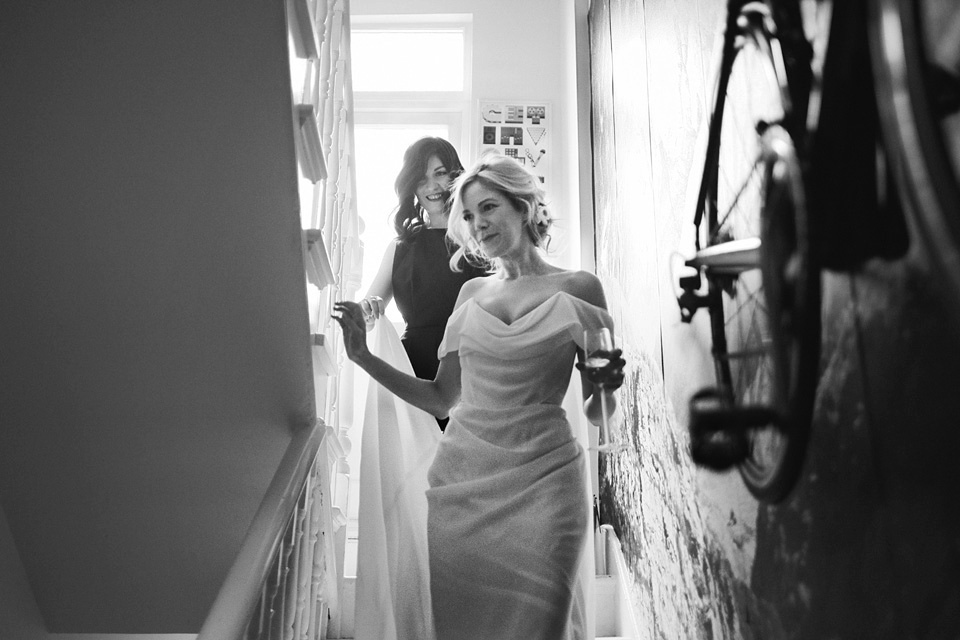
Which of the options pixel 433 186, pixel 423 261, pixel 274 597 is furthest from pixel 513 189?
pixel 274 597

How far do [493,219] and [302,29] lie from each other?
977 millimetres

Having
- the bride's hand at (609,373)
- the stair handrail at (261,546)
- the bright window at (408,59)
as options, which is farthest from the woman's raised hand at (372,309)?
the bright window at (408,59)

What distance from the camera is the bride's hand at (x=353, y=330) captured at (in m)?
2.78

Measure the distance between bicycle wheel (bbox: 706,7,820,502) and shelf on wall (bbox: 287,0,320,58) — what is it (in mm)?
1064

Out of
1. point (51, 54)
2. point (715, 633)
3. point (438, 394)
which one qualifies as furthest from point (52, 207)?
point (715, 633)

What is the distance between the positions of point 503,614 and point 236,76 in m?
1.60

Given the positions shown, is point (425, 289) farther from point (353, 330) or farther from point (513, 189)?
point (513, 189)

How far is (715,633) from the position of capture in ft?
5.17

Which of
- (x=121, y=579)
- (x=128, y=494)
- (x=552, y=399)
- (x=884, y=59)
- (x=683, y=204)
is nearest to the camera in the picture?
(x=884, y=59)

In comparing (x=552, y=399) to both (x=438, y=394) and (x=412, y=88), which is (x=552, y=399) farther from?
(x=412, y=88)

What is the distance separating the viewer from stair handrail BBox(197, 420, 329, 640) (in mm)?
1600

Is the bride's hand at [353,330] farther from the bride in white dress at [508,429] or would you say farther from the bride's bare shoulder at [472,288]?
the bride's bare shoulder at [472,288]

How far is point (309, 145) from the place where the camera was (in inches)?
80.8

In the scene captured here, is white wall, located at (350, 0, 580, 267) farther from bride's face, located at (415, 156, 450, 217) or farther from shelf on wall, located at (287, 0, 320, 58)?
shelf on wall, located at (287, 0, 320, 58)
